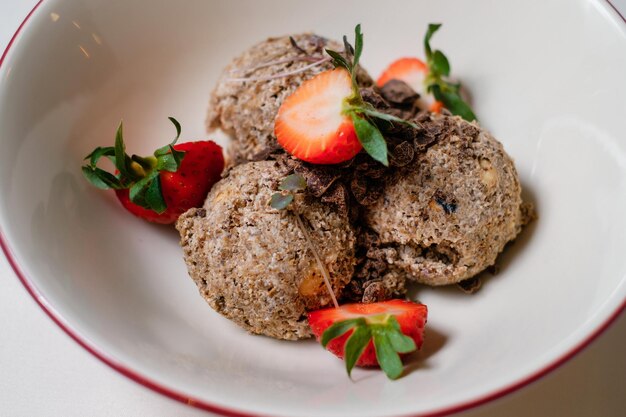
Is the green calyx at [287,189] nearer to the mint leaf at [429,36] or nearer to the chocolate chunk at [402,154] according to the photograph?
the chocolate chunk at [402,154]

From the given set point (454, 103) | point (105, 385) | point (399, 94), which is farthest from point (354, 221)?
point (105, 385)

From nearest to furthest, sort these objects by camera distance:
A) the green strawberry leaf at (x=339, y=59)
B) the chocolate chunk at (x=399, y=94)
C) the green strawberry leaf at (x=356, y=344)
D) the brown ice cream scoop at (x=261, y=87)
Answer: the green strawberry leaf at (x=356, y=344) < the green strawberry leaf at (x=339, y=59) < the brown ice cream scoop at (x=261, y=87) < the chocolate chunk at (x=399, y=94)

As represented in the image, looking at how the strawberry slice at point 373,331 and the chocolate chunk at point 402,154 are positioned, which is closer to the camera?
the strawberry slice at point 373,331

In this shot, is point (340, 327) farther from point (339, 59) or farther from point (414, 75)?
point (414, 75)

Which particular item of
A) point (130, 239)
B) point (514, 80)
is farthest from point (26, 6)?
point (514, 80)

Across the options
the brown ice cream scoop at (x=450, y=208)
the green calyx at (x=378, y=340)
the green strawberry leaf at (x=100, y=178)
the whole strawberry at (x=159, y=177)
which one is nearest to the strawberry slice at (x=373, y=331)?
the green calyx at (x=378, y=340)

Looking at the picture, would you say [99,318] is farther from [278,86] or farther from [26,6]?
[26,6]

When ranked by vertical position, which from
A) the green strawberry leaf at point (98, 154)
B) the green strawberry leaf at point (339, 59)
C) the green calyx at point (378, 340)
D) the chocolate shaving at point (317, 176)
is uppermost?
the green strawberry leaf at point (98, 154)
